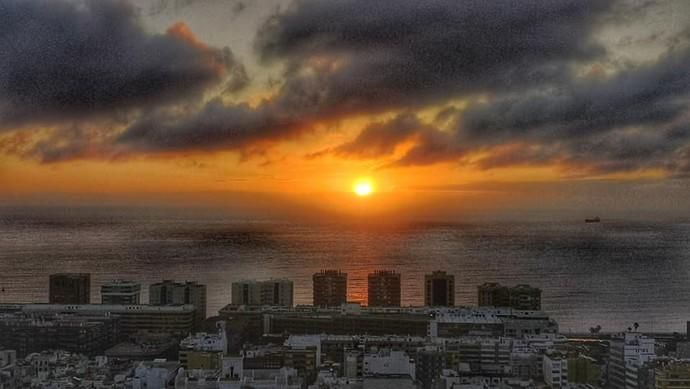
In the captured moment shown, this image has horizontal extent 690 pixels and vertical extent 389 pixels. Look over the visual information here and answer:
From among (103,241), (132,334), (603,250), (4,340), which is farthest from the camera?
(103,241)

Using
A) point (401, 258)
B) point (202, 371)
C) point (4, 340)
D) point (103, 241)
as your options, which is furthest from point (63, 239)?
point (202, 371)

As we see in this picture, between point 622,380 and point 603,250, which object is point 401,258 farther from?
point 622,380

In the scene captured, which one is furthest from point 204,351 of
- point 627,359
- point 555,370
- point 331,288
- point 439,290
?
point 439,290

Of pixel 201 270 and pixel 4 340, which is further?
pixel 201 270

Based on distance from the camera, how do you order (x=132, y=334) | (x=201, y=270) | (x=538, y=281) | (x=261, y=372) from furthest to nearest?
(x=201, y=270) < (x=538, y=281) < (x=132, y=334) < (x=261, y=372)

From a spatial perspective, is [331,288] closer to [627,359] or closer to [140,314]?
[140,314]

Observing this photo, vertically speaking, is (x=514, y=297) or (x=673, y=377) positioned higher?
(x=514, y=297)

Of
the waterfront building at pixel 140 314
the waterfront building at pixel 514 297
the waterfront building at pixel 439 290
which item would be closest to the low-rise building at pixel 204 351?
the waterfront building at pixel 140 314
